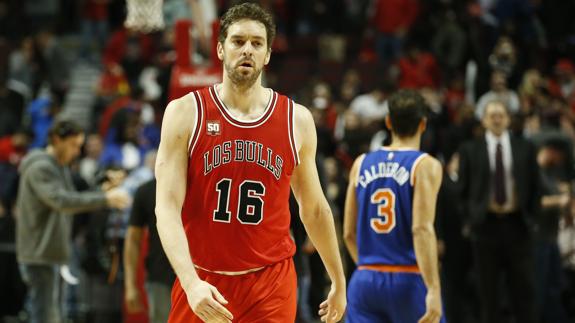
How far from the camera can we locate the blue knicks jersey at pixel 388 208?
20.6 feet

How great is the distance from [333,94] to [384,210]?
12.6 metres

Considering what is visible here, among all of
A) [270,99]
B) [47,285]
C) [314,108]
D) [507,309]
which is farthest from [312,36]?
[270,99]

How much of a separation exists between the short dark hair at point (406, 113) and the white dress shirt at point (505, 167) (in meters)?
3.40

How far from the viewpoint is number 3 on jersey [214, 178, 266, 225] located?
15.1 ft

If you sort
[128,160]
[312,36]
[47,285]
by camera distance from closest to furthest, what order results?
[47,285], [128,160], [312,36]

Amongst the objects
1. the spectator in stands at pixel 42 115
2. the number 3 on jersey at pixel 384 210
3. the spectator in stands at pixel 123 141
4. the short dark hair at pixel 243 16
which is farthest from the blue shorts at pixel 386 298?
the spectator in stands at pixel 42 115

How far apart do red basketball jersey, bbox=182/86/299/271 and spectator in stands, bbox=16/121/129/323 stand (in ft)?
15.0

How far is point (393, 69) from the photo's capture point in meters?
18.3

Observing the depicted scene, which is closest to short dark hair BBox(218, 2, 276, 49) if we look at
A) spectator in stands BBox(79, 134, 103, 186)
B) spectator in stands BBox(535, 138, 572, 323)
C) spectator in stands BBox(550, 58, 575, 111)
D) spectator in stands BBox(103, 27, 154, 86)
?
spectator in stands BBox(535, 138, 572, 323)

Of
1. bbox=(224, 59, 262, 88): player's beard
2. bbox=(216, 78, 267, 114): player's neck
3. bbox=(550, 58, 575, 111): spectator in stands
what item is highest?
bbox=(550, 58, 575, 111): spectator in stands

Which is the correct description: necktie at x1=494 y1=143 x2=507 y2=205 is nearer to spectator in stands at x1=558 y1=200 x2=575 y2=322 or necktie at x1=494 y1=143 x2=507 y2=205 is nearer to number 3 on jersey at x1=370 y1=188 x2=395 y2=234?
spectator in stands at x1=558 y1=200 x2=575 y2=322

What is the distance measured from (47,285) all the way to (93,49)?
13126mm

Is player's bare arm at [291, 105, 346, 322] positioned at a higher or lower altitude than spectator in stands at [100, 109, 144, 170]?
lower

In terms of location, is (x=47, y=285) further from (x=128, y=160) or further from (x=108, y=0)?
(x=108, y=0)
